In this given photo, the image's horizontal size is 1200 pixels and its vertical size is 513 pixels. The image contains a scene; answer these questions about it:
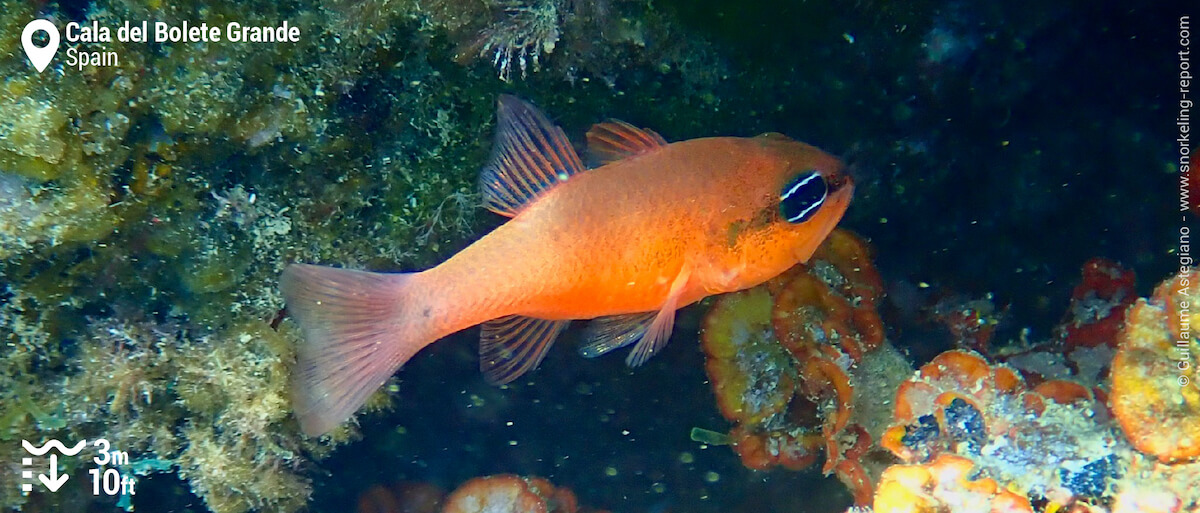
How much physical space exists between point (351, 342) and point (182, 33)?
1.72 m

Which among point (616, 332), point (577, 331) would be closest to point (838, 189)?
point (616, 332)

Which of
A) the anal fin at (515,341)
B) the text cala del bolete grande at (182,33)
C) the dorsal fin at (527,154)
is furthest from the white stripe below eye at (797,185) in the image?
the text cala del bolete grande at (182,33)

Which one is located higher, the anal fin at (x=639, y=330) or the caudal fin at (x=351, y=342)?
the caudal fin at (x=351, y=342)

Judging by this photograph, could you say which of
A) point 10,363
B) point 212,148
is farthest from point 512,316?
point 10,363

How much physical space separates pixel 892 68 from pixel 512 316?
3161 mm

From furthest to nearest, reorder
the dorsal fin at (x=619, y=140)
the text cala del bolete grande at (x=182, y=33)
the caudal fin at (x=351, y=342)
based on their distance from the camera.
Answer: the dorsal fin at (x=619, y=140) → the text cala del bolete grande at (x=182, y=33) → the caudal fin at (x=351, y=342)

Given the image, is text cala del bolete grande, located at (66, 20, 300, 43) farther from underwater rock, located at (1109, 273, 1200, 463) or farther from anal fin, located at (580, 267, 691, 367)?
underwater rock, located at (1109, 273, 1200, 463)

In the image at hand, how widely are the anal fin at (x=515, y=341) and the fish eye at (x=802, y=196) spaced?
1253 millimetres

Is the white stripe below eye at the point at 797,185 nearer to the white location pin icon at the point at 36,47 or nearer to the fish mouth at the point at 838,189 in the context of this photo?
the fish mouth at the point at 838,189

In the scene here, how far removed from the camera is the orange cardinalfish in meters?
2.77

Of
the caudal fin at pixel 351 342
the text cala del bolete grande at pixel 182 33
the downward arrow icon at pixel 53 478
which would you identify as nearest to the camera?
the caudal fin at pixel 351 342

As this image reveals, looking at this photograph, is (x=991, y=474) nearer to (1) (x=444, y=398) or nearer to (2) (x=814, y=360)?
(2) (x=814, y=360)

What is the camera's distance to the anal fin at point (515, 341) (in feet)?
10.2

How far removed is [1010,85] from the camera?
14.6ft
